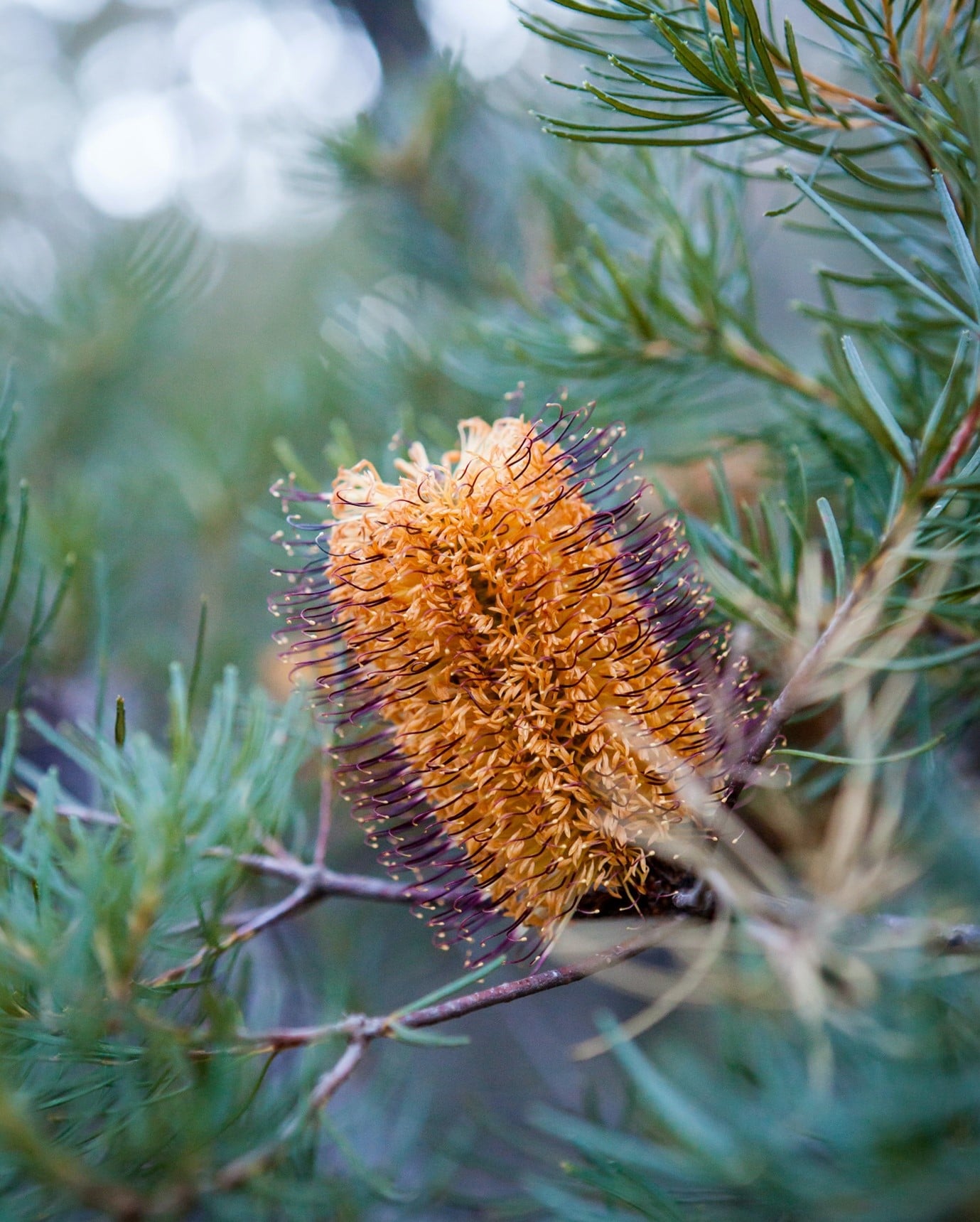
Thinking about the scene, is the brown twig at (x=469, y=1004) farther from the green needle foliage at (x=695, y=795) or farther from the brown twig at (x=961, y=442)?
the brown twig at (x=961, y=442)

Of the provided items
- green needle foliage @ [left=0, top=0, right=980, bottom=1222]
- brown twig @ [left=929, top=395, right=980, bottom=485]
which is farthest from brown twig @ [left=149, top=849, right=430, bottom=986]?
brown twig @ [left=929, top=395, right=980, bottom=485]

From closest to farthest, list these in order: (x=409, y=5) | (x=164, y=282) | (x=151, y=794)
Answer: (x=151, y=794)
(x=164, y=282)
(x=409, y=5)

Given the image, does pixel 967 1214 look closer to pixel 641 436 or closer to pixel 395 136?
pixel 641 436

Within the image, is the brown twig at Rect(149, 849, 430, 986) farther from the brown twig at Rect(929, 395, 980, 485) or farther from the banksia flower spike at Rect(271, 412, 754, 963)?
the brown twig at Rect(929, 395, 980, 485)

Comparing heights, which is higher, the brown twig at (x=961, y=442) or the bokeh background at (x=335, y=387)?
the bokeh background at (x=335, y=387)

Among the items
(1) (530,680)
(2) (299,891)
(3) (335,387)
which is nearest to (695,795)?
(1) (530,680)

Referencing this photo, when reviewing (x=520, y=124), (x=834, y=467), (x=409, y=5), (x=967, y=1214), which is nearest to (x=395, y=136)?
(x=520, y=124)

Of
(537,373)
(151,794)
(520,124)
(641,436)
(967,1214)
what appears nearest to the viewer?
(967,1214)

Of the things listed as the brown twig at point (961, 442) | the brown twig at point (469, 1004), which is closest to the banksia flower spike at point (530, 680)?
the brown twig at point (469, 1004)

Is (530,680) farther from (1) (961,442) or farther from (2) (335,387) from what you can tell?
(2) (335,387)
